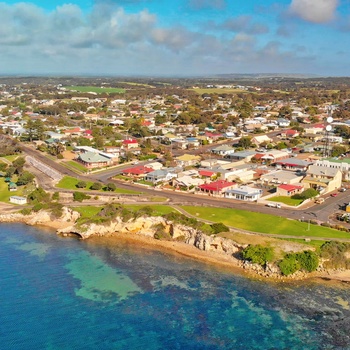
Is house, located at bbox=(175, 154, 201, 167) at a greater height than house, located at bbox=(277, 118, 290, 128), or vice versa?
house, located at bbox=(277, 118, 290, 128)

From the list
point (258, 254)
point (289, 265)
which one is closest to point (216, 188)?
point (258, 254)

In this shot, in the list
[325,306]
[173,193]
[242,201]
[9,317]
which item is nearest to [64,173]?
[173,193]

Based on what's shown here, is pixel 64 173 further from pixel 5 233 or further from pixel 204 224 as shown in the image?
pixel 204 224

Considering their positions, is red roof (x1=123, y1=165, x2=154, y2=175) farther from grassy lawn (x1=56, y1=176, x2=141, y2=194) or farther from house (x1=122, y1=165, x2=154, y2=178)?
grassy lawn (x1=56, y1=176, x2=141, y2=194)

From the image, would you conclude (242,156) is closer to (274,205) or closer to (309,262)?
(274,205)

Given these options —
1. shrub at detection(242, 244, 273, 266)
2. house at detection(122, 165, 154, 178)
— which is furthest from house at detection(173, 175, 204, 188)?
shrub at detection(242, 244, 273, 266)

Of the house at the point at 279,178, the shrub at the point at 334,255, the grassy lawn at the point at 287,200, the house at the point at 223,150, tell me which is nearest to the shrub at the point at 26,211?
the grassy lawn at the point at 287,200
